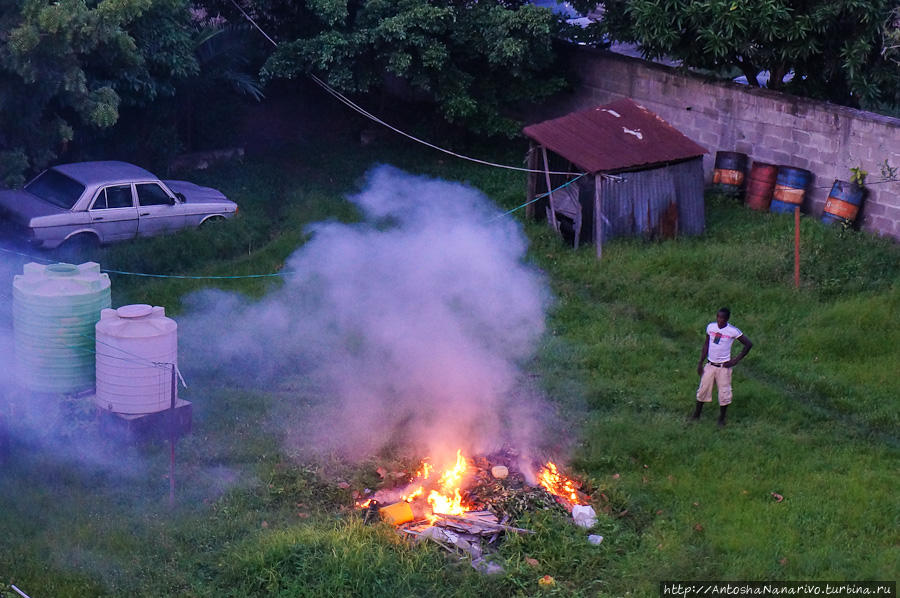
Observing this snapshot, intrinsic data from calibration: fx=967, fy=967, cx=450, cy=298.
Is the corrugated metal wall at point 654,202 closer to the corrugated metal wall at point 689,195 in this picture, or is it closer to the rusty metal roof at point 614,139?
the corrugated metal wall at point 689,195

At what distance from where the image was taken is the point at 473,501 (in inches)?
319

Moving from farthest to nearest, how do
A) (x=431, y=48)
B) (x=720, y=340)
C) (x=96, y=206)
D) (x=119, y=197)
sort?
(x=431, y=48), (x=119, y=197), (x=96, y=206), (x=720, y=340)

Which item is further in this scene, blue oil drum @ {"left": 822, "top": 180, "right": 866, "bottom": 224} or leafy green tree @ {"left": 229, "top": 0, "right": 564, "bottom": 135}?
leafy green tree @ {"left": 229, "top": 0, "right": 564, "bottom": 135}

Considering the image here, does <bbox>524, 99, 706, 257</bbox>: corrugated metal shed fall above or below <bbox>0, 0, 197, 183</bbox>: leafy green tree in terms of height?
below

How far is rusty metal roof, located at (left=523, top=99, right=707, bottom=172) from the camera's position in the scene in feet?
45.5

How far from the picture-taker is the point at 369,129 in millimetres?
18719

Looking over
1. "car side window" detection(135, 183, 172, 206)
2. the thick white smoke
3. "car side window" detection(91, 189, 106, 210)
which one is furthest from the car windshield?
the thick white smoke

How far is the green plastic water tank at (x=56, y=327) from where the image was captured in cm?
854

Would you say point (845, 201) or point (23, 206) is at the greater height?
point (23, 206)

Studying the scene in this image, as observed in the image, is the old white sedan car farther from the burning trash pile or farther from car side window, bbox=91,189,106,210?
the burning trash pile

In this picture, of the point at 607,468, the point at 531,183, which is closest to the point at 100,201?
the point at 531,183

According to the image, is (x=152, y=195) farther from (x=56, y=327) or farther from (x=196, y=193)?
(x=56, y=327)

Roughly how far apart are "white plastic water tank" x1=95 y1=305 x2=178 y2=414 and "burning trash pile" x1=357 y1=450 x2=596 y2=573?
6.95 feet

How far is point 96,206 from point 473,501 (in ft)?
24.4
